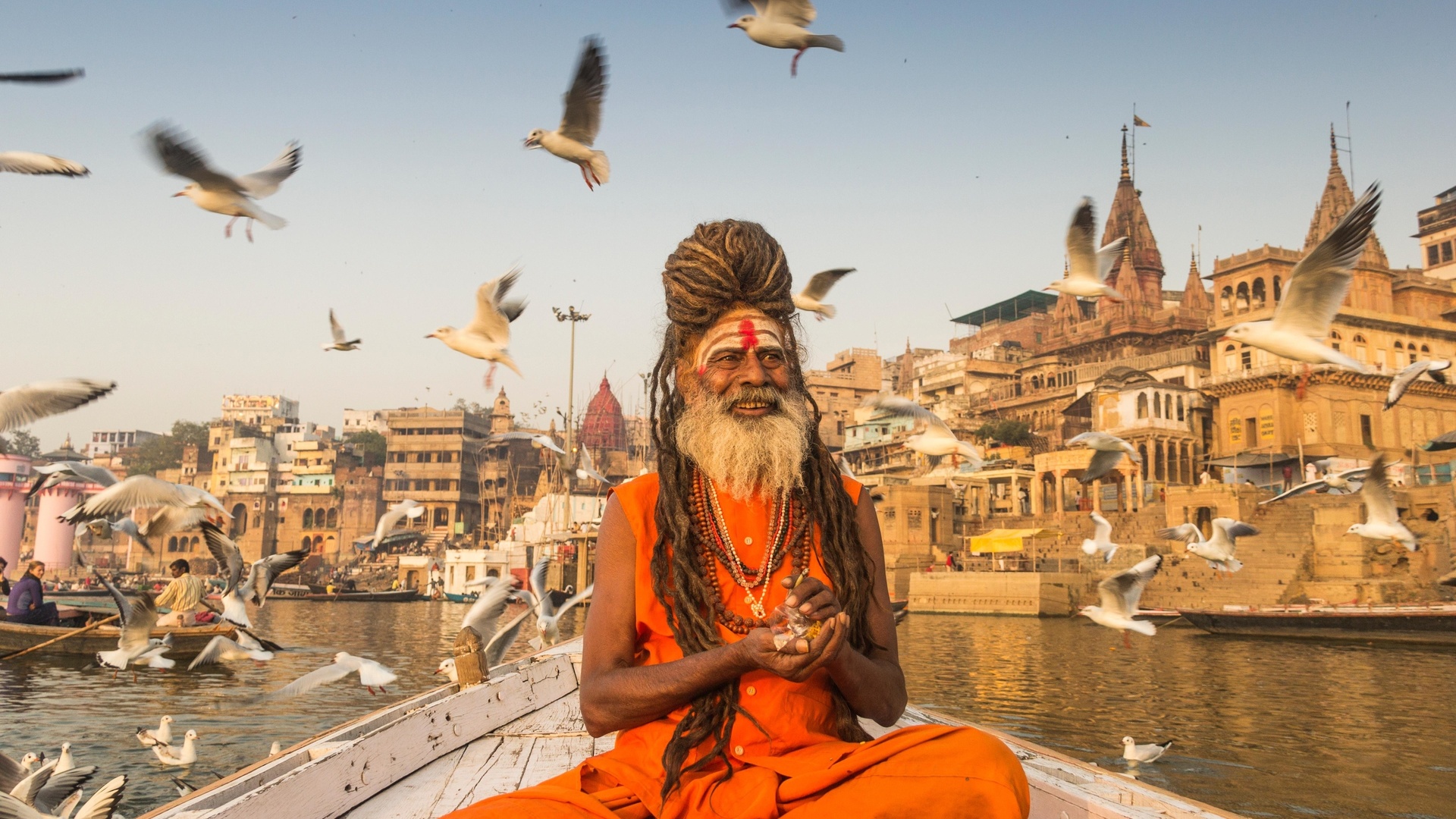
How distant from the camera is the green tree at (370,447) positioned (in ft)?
277

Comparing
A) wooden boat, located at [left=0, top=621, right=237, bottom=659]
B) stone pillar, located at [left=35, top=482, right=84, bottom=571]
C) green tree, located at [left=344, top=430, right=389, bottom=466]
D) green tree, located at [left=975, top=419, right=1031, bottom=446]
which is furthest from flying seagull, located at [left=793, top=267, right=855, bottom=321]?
green tree, located at [left=344, top=430, right=389, bottom=466]

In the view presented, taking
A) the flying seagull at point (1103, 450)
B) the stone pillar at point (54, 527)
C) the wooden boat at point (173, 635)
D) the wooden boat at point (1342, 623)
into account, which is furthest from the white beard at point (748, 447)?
the stone pillar at point (54, 527)

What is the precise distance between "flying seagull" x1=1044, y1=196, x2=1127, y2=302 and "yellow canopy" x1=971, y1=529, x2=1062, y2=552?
30.1m

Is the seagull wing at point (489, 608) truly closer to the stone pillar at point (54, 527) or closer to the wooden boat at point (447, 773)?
the wooden boat at point (447, 773)

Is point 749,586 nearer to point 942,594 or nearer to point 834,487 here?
point 834,487

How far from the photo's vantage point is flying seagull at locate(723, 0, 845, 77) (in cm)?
654

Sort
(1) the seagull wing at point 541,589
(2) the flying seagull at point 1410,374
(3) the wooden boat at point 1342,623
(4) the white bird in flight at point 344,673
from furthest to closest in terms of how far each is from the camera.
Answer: (3) the wooden boat at point 1342,623, (1) the seagull wing at point 541,589, (2) the flying seagull at point 1410,374, (4) the white bird in flight at point 344,673

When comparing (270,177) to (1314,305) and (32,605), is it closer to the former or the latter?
(1314,305)

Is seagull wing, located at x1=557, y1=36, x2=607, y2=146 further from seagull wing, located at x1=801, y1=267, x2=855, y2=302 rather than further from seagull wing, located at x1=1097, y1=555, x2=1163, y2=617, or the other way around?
→ seagull wing, located at x1=1097, y1=555, x2=1163, y2=617

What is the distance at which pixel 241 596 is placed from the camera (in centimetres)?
1060

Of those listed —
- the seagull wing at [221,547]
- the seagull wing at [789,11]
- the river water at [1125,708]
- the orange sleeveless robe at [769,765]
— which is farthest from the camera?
the river water at [1125,708]

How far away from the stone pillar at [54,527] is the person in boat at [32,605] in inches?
1071

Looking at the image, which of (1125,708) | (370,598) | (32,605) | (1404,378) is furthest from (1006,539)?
(32,605)

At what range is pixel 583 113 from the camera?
705cm
